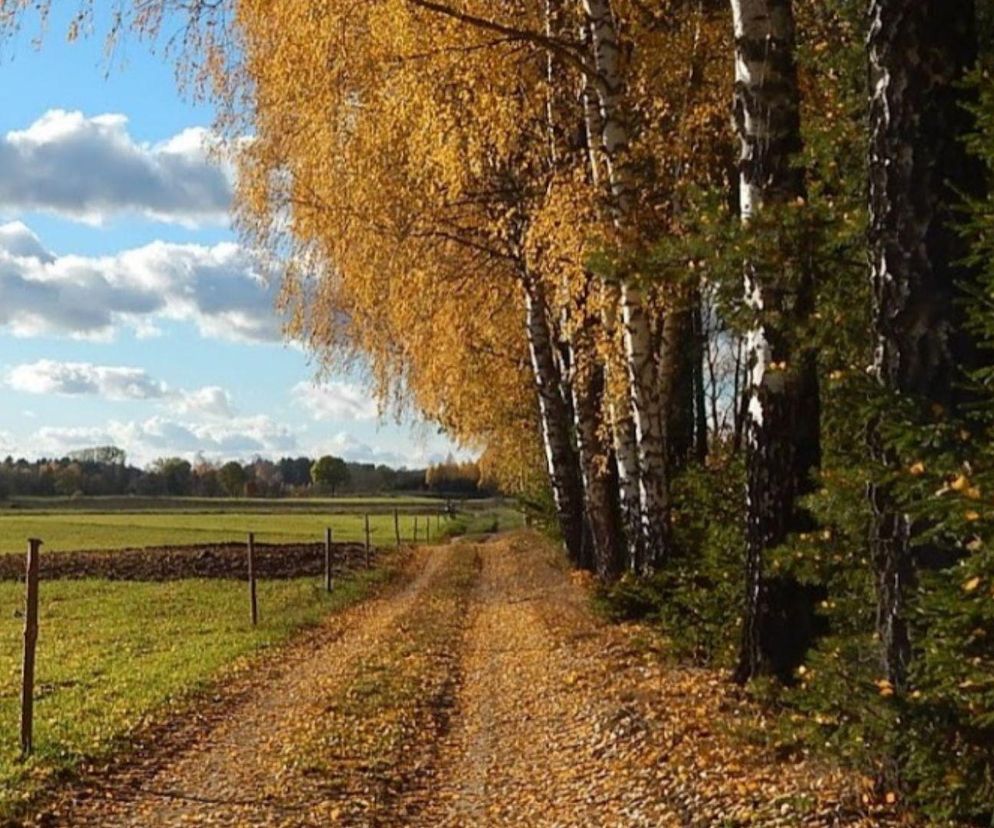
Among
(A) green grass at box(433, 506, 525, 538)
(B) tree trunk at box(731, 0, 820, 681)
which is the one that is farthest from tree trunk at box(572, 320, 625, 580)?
(A) green grass at box(433, 506, 525, 538)

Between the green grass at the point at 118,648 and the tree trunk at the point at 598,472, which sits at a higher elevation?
the tree trunk at the point at 598,472

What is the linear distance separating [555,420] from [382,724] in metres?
11.9

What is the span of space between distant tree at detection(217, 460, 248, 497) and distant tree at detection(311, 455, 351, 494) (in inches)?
292

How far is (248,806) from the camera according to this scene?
7.46 metres

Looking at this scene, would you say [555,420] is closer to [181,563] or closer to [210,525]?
[181,563]

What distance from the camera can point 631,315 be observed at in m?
11.8

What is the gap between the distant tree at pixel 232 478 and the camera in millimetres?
117250

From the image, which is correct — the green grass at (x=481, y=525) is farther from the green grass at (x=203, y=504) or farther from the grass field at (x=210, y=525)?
the green grass at (x=203, y=504)

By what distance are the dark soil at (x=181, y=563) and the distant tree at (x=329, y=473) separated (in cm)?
8262

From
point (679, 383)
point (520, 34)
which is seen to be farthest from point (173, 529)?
point (520, 34)

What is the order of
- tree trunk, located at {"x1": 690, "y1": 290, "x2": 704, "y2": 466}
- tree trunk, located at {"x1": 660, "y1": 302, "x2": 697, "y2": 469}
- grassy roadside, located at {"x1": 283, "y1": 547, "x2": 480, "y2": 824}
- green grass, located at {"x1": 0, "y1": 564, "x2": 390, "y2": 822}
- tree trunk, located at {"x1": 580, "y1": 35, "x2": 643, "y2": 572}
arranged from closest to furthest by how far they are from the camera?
grassy roadside, located at {"x1": 283, "y1": 547, "x2": 480, "y2": 824} → green grass, located at {"x1": 0, "y1": 564, "x2": 390, "y2": 822} → tree trunk, located at {"x1": 580, "y1": 35, "x2": 643, "y2": 572} → tree trunk, located at {"x1": 660, "y1": 302, "x2": 697, "y2": 469} → tree trunk, located at {"x1": 690, "y1": 290, "x2": 704, "y2": 466}

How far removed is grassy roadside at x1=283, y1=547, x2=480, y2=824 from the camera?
7.91 meters

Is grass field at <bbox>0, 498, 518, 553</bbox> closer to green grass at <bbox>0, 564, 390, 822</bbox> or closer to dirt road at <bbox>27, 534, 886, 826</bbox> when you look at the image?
green grass at <bbox>0, 564, 390, 822</bbox>

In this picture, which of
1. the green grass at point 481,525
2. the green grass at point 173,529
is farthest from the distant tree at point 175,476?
the green grass at point 481,525
